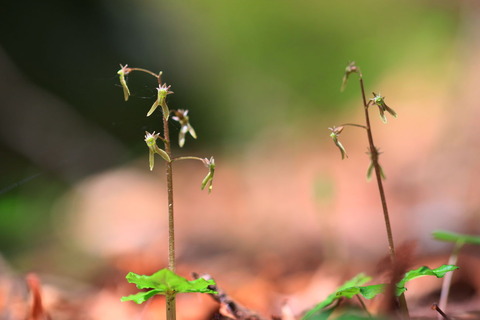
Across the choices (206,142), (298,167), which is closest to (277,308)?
(298,167)

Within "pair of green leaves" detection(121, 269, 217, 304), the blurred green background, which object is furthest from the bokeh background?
"pair of green leaves" detection(121, 269, 217, 304)

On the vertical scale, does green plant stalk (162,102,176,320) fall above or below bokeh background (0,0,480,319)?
below

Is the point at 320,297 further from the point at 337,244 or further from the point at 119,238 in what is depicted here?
the point at 119,238

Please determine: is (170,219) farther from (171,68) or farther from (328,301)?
(171,68)

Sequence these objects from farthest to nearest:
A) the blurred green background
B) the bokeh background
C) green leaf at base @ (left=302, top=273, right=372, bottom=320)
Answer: the blurred green background < the bokeh background < green leaf at base @ (left=302, top=273, right=372, bottom=320)

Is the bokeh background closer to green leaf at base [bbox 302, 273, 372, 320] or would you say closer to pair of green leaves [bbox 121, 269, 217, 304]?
pair of green leaves [bbox 121, 269, 217, 304]

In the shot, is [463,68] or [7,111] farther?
[463,68]
